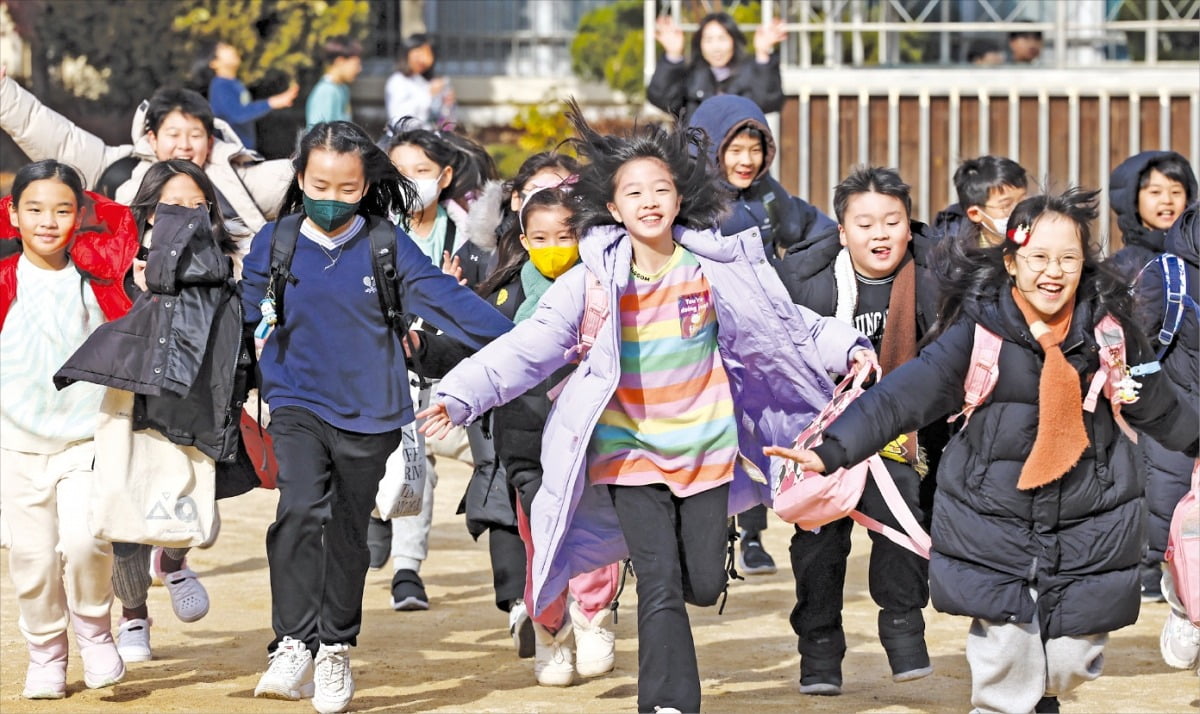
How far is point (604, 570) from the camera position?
7.13 metres

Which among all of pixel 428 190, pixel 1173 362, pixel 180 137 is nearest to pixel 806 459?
pixel 1173 362

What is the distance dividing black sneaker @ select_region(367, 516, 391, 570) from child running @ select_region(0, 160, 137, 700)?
232 centimetres

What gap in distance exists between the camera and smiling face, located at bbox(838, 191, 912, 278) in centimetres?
679

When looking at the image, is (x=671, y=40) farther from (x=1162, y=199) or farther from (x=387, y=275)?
(x=387, y=275)

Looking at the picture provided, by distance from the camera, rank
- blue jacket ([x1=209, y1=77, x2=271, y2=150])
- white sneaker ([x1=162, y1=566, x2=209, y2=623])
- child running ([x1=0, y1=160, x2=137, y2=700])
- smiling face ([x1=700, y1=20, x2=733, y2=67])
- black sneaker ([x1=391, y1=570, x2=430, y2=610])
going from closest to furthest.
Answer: child running ([x1=0, y1=160, x2=137, y2=700]), white sneaker ([x1=162, y1=566, x2=209, y2=623]), black sneaker ([x1=391, y1=570, x2=430, y2=610]), smiling face ([x1=700, y1=20, x2=733, y2=67]), blue jacket ([x1=209, y1=77, x2=271, y2=150])

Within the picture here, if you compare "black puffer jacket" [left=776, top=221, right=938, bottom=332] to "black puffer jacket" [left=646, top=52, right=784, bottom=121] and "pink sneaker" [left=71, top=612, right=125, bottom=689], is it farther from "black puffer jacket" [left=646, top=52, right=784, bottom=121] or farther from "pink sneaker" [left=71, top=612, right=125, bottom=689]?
"black puffer jacket" [left=646, top=52, right=784, bottom=121]

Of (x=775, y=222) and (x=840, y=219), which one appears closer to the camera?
(x=840, y=219)

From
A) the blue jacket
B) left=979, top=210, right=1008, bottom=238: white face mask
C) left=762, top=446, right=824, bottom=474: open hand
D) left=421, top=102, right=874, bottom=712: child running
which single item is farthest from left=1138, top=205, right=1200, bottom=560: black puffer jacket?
the blue jacket

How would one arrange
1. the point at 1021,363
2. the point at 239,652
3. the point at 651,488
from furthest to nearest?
the point at 239,652
the point at 651,488
the point at 1021,363

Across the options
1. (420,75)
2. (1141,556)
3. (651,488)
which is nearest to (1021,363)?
(1141,556)

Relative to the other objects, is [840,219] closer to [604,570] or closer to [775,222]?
[604,570]

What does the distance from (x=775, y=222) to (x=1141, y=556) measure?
3.55m

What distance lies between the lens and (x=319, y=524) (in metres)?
6.43

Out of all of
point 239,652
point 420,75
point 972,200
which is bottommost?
point 239,652
